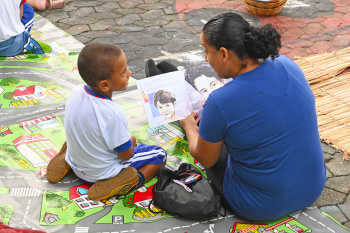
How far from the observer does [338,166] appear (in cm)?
310

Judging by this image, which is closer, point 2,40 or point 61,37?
point 2,40

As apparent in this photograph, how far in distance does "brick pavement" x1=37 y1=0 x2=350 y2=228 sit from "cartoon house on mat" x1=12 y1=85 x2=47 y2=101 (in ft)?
2.99

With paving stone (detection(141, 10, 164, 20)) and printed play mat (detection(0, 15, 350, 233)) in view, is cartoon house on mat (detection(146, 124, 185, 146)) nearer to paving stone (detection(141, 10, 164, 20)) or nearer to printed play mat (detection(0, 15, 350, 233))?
printed play mat (detection(0, 15, 350, 233))

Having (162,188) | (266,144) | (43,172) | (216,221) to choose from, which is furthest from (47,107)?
(266,144)

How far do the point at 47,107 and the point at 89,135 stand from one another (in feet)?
4.40

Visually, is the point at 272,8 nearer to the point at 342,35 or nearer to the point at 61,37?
the point at 342,35

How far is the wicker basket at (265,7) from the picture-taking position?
5433mm

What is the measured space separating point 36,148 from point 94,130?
0.90 meters

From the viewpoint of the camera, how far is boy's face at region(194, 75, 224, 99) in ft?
9.84

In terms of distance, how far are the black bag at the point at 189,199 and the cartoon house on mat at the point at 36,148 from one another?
0.88 m

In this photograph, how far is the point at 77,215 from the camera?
8.14 feet

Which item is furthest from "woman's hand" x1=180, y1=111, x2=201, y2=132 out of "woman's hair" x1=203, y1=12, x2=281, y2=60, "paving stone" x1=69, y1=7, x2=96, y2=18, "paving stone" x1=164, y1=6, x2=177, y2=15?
"paving stone" x1=69, y1=7, x2=96, y2=18

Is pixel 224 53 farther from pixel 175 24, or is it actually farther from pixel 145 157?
pixel 175 24

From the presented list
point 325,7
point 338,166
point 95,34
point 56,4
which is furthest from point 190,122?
point 325,7
